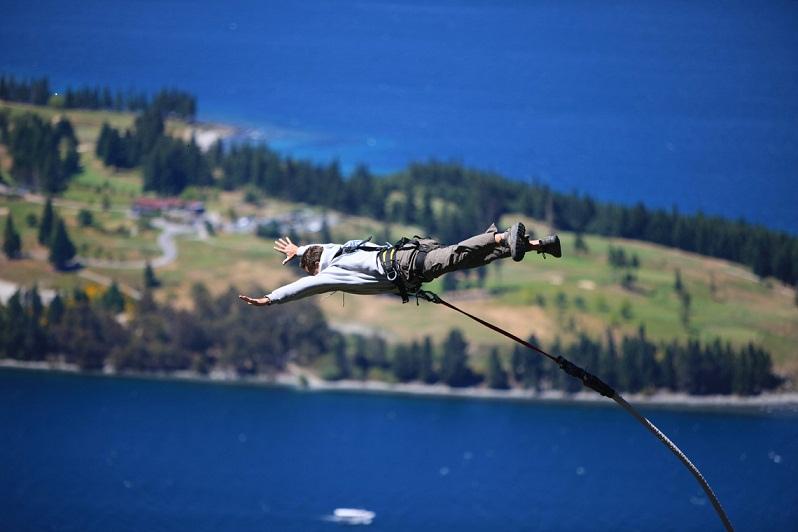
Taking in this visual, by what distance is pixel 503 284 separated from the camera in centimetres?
7862

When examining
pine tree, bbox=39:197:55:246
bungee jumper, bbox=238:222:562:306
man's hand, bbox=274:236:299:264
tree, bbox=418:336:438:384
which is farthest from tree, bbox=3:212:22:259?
bungee jumper, bbox=238:222:562:306

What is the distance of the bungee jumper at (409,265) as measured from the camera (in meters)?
8.52

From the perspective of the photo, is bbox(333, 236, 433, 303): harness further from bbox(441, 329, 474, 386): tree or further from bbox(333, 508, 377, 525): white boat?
bbox(441, 329, 474, 386): tree

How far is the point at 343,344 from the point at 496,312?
8.38 meters

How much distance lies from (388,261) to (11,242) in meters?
77.7

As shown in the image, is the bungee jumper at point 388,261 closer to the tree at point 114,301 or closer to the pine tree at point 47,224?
the tree at point 114,301

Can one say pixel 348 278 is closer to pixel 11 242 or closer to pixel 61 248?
pixel 61 248

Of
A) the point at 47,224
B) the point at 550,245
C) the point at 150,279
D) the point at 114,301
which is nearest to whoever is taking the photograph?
A: the point at 550,245

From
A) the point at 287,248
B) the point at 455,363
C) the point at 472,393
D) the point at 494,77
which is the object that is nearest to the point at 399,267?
the point at 287,248

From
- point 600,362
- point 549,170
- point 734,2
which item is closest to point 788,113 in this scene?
point 734,2

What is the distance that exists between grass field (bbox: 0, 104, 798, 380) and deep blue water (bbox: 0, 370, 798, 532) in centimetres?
509

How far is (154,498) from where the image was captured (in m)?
63.6

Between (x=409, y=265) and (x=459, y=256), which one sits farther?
(x=409, y=265)

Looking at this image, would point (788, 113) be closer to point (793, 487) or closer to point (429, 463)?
point (793, 487)
